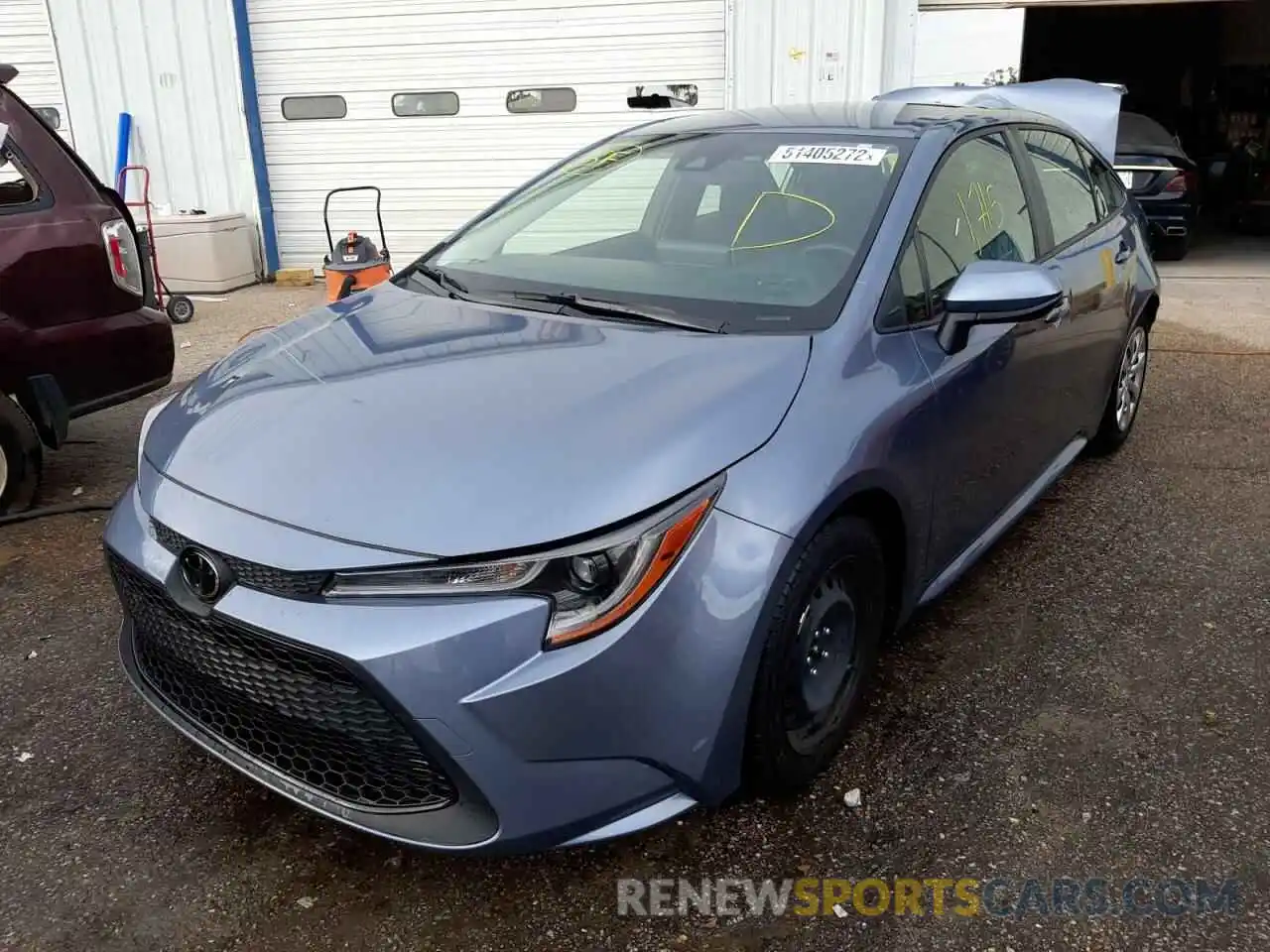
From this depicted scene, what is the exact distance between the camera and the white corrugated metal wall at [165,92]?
9.39 meters

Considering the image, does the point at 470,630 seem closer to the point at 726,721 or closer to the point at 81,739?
the point at 726,721

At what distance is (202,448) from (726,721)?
1.24 m

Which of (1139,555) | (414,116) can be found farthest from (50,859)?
(414,116)

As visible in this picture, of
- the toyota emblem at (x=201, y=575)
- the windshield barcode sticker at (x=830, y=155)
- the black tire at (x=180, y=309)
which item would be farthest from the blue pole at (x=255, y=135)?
the toyota emblem at (x=201, y=575)

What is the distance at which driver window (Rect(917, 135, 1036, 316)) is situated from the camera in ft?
9.31

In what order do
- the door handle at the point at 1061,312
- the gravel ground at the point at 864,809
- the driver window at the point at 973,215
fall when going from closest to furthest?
1. the gravel ground at the point at 864,809
2. the driver window at the point at 973,215
3. the door handle at the point at 1061,312

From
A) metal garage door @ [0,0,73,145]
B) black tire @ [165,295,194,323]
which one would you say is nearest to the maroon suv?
black tire @ [165,295,194,323]

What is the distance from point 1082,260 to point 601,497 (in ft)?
8.33

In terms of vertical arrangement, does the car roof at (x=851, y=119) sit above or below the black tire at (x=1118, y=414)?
above

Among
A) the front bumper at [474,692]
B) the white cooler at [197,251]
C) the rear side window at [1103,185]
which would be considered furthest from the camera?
the white cooler at [197,251]

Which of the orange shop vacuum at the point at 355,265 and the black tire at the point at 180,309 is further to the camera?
the black tire at the point at 180,309

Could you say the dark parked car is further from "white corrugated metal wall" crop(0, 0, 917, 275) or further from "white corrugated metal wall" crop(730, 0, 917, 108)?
"white corrugated metal wall" crop(0, 0, 917, 275)

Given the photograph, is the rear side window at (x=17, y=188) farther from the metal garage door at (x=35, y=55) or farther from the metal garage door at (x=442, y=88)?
the metal garage door at (x=35, y=55)

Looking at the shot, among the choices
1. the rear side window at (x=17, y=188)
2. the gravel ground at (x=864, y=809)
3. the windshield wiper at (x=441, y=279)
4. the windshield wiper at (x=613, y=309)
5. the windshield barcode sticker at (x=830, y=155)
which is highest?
the windshield barcode sticker at (x=830, y=155)
